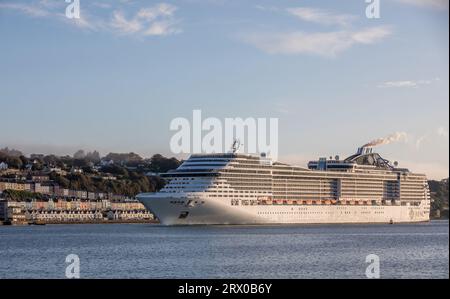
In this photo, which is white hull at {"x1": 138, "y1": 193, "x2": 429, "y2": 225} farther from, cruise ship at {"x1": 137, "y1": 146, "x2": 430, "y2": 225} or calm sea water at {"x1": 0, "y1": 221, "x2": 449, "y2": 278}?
calm sea water at {"x1": 0, "y1": 221, "x2": 449, "y2": 278}

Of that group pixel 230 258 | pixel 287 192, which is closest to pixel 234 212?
pixel 287 192

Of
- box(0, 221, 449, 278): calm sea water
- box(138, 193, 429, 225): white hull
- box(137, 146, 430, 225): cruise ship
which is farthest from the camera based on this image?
box(137, 146, 430, 225): cruise ship

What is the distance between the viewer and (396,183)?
284 feet

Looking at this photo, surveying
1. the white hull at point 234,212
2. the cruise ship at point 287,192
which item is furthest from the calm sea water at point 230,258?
the cruise ship at point 287,192

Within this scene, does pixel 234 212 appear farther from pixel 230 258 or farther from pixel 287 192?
pixel 230 258

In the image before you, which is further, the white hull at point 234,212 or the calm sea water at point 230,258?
the white hull at point 234,212

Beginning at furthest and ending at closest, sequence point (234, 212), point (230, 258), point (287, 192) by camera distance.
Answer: point (287, 192) < point (234, 212) < point (230, 258)

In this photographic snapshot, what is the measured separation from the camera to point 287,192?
234 feet

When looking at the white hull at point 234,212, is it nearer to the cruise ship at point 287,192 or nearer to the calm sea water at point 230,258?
the cruise ship at point 287,192

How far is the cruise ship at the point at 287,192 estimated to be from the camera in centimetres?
6144

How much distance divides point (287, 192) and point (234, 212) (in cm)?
998

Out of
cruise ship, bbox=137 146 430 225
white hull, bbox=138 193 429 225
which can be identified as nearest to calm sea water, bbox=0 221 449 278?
white hull, bbox=138 193 429 225

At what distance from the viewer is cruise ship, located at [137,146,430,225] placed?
61438 millimetres
